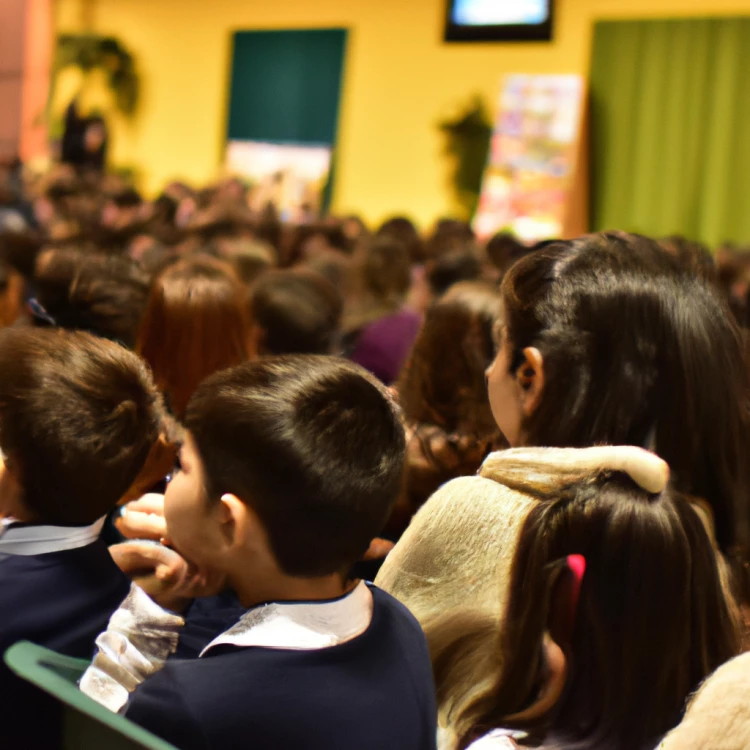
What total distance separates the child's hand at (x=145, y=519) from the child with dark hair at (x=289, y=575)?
0.25m

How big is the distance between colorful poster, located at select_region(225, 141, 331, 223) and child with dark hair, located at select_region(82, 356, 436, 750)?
8266mm

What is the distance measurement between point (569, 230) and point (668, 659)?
Answer: 23.5 ft

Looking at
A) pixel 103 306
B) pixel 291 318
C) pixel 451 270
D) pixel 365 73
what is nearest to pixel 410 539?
pixel 103 306

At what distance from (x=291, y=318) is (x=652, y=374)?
150 cm

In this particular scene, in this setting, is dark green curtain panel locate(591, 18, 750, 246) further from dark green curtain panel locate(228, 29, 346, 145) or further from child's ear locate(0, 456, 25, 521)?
child's ear locate(0, 456, 25, 521)

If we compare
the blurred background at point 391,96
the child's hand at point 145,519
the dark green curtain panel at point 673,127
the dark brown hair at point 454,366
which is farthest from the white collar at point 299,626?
the dark green curtain panel at point 673,127

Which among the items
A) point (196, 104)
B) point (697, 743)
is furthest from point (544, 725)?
point (196, 104)

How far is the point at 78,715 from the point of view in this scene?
839 mm

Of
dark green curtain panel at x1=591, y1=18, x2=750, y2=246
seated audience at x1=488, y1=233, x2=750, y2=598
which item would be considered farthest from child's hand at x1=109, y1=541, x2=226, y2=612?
dark green curtain panel at x1=591, y1=18, x2=750, y2=246

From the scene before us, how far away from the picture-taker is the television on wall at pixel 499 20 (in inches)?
332

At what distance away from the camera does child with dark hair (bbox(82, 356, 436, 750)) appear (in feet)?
3.00

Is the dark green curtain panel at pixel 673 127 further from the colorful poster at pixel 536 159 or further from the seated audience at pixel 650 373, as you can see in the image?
the seated audience at pixel 650 373

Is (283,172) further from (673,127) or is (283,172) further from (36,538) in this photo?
(36,538)

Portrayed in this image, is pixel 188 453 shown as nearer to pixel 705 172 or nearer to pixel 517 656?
pixel 517 656
